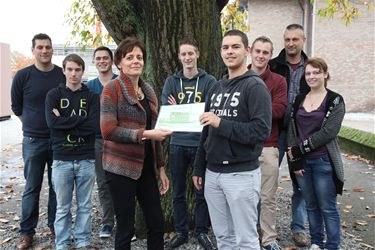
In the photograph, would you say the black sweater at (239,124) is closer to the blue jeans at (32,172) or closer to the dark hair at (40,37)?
the blue jeans at (32,172)

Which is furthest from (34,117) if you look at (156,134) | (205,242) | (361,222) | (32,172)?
(361,222)

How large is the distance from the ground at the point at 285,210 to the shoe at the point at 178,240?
71 mm

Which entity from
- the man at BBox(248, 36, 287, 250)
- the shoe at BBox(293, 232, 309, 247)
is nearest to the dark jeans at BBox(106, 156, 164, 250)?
the man at BBox(248, 36, 287, 250)

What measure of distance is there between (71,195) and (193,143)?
141cm

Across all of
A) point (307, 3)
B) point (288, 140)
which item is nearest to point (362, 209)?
point (288, 140)

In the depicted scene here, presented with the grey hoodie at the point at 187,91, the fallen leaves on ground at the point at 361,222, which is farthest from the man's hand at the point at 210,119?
the fallen leaves on ground at the point at 361,222

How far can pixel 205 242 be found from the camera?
4188 mm

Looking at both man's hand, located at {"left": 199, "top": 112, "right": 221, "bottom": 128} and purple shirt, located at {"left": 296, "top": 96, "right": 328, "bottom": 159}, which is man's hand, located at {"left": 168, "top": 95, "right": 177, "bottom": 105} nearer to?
man's hand, located at {"left": 199, "top": 112, "right": 221, "bottom": 128}

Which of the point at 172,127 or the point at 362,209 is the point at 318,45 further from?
the point at 172,127

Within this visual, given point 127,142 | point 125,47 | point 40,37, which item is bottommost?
point 127,142

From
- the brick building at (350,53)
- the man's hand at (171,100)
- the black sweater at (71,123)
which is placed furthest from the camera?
the brick building at (350,53)

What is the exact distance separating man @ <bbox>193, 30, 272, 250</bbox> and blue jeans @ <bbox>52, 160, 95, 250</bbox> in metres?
1.57

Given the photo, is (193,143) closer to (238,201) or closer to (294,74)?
(238,201)

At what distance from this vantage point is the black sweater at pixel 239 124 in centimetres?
293
